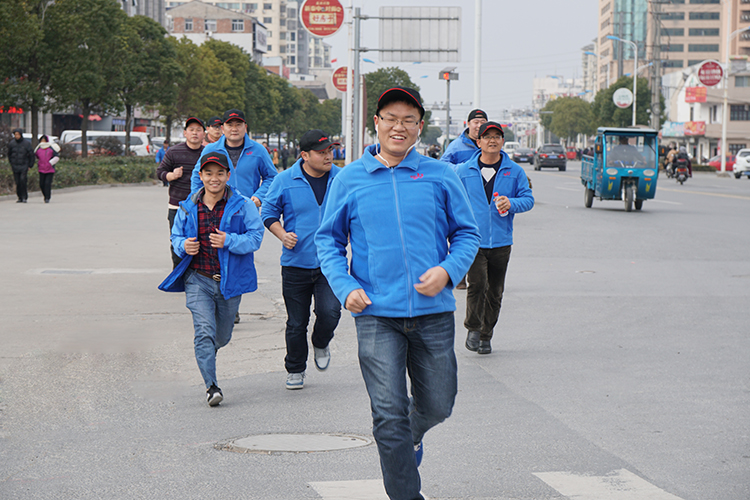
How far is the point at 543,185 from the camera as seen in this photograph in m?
39.7

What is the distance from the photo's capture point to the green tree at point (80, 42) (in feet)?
109

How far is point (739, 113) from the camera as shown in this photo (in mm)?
87000

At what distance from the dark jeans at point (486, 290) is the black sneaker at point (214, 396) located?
94.2 inches

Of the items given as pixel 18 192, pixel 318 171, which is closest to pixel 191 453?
pixel 318 171

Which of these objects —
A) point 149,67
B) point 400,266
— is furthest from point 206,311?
point 149,67

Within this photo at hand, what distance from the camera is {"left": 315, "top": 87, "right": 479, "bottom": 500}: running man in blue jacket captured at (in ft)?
12.4

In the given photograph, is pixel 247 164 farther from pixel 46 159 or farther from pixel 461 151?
pixel 46 159

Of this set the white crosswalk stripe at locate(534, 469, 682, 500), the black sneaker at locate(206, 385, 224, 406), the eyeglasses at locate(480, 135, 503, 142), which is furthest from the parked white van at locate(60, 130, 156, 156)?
the white crosswalk stripe at locate(534, 469, 682, 500)

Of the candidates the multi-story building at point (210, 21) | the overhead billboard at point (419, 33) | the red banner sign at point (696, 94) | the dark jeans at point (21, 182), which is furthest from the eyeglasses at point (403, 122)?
the multi-story building at point (210, 21)

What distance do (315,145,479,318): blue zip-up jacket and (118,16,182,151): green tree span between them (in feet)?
145

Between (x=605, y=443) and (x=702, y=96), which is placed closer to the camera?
(x=605, y=443)

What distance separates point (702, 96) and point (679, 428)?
287 feet

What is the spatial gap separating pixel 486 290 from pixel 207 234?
2532 millimetres

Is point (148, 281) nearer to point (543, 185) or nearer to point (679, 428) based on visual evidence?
point (679, 428)
